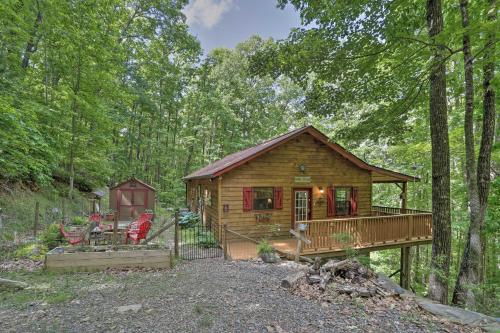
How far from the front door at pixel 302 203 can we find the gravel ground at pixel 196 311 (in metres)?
5.44

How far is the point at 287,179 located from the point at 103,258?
22.8 feet

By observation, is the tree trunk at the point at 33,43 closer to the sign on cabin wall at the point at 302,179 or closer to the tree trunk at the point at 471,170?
the sign on cabin wall at the point at 302,179

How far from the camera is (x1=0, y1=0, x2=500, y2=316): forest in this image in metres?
5.47

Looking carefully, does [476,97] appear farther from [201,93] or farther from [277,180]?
[201,93]

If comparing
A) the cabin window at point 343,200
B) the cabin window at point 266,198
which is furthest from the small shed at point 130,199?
the cabin window at point 343,200

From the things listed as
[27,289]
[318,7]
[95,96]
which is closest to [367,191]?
[318,7]

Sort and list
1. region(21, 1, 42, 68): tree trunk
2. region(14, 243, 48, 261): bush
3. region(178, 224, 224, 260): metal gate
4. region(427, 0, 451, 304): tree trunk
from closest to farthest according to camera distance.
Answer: region(427, 0, 451, 304): tree trunk, region(14, 243, 48, 261): bush, region(178, 224, 224, 260): metal gate, region(21, 1, 42, 68): tree trunk

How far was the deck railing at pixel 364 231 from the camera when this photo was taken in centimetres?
787

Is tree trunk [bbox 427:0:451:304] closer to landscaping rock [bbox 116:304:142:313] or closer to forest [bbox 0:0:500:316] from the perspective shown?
forest [bbox 0:0:500:316]

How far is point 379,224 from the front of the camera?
877 cm

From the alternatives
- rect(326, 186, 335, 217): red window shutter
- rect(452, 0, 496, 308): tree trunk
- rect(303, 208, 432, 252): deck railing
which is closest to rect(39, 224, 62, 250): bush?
rect(303, 208, 432, 252): deck railing

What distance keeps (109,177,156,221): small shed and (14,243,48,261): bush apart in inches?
248

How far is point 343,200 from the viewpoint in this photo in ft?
37.4

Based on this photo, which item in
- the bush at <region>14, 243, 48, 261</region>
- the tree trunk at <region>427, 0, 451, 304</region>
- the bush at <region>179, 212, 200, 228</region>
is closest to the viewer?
the tree trunk at <region>427, 0, 451, 304</region>
